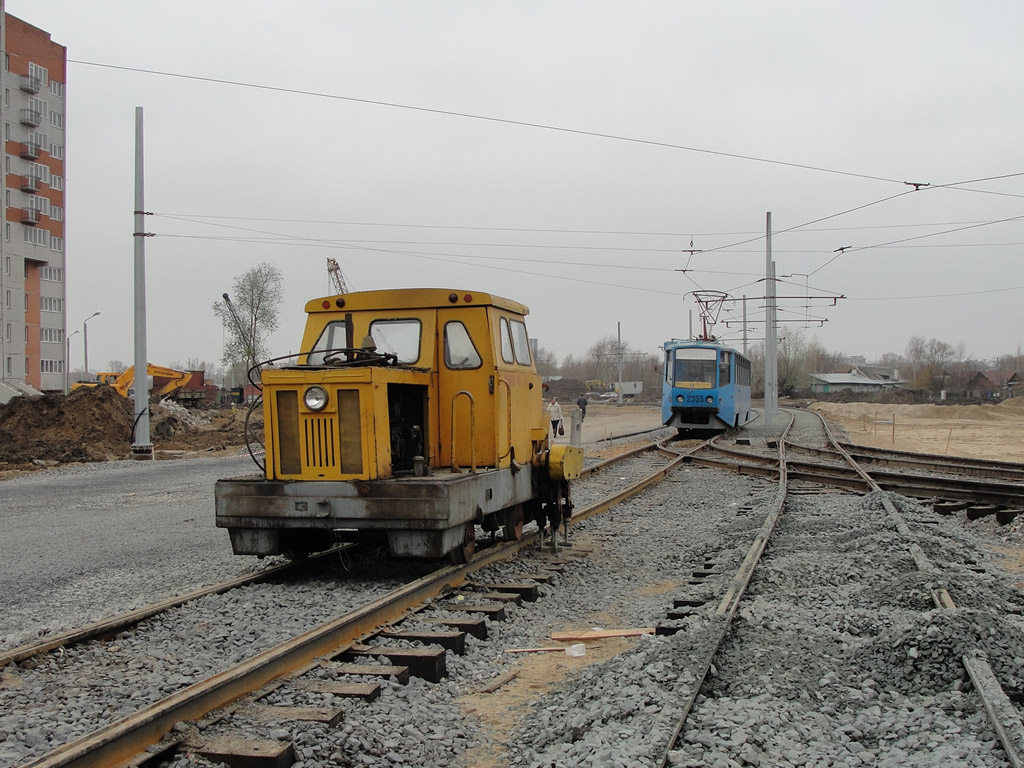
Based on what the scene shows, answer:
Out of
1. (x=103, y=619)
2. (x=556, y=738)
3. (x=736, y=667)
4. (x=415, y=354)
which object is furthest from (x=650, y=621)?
(x=103, y=619)

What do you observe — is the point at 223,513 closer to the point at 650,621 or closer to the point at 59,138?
the point at 650,621

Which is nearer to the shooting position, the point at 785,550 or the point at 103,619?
the point at 103,619

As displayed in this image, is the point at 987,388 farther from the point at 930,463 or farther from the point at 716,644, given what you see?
the point at 716,644

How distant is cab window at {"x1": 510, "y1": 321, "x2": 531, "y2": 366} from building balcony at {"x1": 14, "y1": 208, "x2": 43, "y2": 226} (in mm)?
60634

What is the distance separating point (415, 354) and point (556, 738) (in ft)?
14.7

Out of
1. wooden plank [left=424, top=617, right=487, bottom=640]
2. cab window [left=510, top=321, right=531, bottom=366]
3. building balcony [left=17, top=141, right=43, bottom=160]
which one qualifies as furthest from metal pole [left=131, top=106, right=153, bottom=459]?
building balcony [left=17, top=141, right=43, bottom=160]

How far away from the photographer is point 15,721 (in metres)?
4.09

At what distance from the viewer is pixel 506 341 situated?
28.2 feet

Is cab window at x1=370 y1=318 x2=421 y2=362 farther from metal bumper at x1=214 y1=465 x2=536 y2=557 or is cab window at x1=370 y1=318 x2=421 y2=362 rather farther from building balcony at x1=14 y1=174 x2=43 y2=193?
building balcony at x1=14 y1=174 x2=43 y2=193

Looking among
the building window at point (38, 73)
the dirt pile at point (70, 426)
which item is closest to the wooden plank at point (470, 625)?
the dirt pile at point (70, 426)

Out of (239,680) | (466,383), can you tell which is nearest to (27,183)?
(466,383)

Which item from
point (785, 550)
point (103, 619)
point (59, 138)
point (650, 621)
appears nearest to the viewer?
point (103, 619)

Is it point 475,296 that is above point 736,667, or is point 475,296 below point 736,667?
above

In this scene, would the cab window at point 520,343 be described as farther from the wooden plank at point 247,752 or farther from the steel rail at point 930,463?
the steel rail at point 930,463
